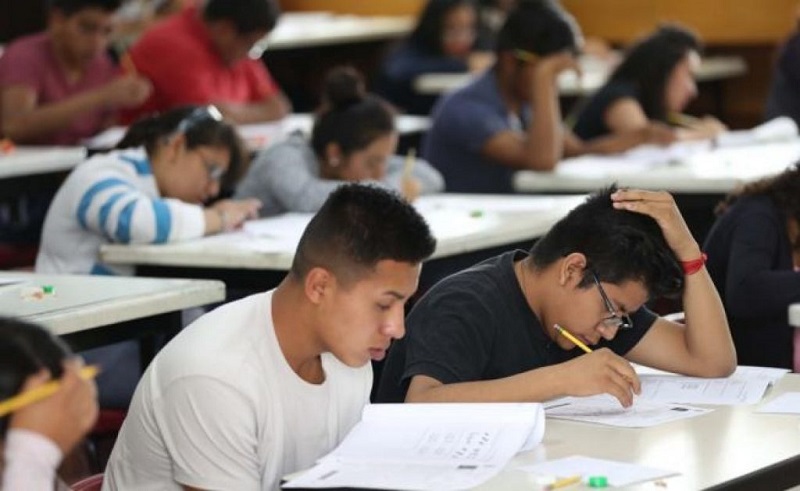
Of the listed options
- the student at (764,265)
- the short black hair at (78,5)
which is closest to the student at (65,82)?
the short black hair at (78,5)

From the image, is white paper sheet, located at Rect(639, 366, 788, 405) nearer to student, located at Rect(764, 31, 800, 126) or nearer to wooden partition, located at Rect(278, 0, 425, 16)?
student, located at Rect(764, 31, 800, 126)

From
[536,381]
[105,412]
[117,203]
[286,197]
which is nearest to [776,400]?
[536,381]

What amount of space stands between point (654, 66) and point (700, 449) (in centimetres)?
393

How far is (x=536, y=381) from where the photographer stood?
267cm

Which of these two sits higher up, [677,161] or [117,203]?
[117,203]

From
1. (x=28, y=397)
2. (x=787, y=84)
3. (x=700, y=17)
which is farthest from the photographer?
(x=700, y=17)

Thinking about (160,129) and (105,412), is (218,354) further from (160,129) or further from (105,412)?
(160,129)

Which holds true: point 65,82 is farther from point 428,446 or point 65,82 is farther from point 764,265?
point 428,446

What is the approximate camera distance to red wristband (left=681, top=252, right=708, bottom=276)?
3.03 meters

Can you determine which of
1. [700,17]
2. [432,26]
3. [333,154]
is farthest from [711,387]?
[700,17]

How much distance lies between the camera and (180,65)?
6.04 m

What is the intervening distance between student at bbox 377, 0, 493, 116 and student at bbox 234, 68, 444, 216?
12.1ft

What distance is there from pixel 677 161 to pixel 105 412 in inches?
100

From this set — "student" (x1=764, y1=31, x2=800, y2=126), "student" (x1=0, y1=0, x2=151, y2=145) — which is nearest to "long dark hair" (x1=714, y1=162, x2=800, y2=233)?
"student" (x1=0, y1=0, x2=151, y2=145)
